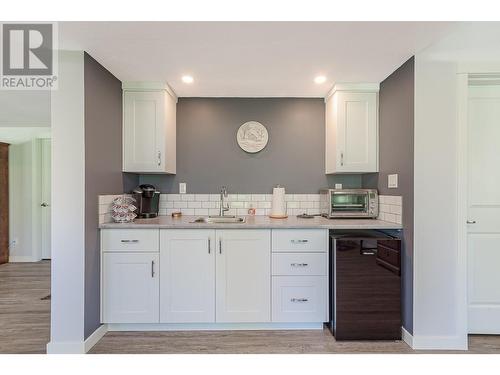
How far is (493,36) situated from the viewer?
1.92m

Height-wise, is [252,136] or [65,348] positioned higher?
[252,136]

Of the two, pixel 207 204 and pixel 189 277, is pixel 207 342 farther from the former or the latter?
pixel 207 204

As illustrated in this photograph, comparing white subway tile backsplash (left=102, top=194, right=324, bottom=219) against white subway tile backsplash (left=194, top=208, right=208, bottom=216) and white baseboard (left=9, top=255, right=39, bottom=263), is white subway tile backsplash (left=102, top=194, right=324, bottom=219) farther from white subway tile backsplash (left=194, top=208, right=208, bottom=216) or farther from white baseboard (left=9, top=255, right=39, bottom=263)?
white baseboard (left=9, top=255, right=39, bottom=263)

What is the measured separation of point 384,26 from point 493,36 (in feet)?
2.76

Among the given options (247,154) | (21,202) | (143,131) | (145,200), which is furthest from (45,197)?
(247,154)

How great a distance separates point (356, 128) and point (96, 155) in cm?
235

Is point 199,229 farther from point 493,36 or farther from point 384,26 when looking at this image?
point 493,36

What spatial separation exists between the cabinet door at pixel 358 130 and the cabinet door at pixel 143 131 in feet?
5.72

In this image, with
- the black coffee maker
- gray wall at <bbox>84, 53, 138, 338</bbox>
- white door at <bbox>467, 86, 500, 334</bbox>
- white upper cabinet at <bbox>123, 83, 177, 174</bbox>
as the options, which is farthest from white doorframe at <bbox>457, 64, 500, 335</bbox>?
gray wall at <bbox>84, 53, 138, 338</bbox>

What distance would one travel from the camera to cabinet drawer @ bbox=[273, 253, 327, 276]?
2.39m

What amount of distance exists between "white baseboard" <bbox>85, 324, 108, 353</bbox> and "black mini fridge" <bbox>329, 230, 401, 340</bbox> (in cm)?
188

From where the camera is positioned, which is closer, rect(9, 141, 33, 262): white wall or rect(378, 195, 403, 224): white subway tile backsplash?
rect(378, 195, 403, 224): white subway tile backsplash

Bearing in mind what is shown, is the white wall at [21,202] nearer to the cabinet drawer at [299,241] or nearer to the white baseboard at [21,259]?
the white baseboard at [21,259]

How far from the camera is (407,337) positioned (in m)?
2.22
